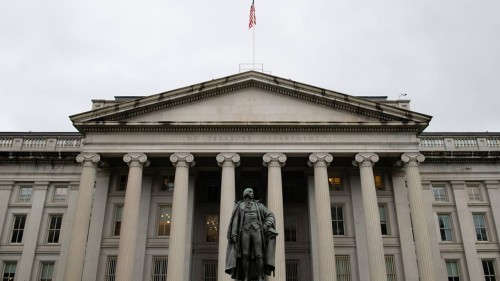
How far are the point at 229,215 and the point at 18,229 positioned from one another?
1771 centimetres

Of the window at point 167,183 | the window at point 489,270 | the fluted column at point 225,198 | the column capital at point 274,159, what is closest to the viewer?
the fluted column at point 225,198

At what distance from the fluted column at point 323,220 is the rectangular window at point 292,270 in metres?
4.34

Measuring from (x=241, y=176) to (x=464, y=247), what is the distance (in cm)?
1739

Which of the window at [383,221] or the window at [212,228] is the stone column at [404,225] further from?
the window at [212,228]

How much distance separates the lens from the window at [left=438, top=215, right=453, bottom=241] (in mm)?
35438

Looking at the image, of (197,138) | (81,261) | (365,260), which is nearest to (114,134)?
(197,138)

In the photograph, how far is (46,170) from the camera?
36.9 m

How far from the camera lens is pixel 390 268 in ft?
105

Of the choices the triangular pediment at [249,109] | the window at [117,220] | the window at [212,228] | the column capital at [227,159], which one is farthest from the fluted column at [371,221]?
the window at [117,220]

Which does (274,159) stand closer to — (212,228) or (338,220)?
(338,220)

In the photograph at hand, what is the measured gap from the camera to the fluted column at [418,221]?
28516mm

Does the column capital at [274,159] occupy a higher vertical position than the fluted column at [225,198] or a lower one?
higher

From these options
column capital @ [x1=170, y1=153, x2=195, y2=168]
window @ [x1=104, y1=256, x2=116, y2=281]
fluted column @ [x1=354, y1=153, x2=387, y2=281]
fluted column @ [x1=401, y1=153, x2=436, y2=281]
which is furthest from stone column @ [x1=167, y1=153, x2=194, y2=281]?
fluted column @ [x1=401, y1=153, x2=436, y2=281]

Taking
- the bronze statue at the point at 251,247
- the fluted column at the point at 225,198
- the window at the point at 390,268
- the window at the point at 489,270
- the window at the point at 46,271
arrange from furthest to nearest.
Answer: the window at the point at 489,270, the window at the point at 46,271, the window at the point at 390,268, the fluted column at the point at 225,198, the bronze statue at the point at 251,247
